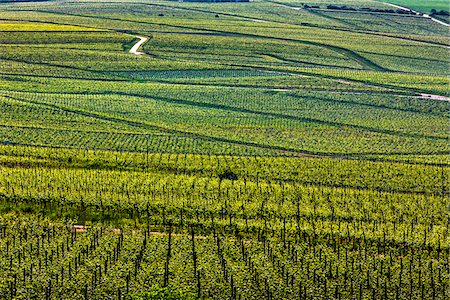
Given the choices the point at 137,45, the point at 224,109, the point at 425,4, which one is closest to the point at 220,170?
the point at 224,109

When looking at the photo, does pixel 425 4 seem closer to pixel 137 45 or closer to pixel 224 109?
pixel 137 45

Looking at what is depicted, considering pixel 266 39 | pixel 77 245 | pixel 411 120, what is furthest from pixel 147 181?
pixel 266 39

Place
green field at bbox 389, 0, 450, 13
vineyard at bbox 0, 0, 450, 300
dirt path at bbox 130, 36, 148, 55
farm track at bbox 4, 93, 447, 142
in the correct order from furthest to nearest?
green field at bbox 389, 0, 450, 13 < dirt path at bbox 130, 36, 148, 55 < farm track at bbox 4, 93, 447, 142 < vineyard at bbox 0, 0, 450, 300

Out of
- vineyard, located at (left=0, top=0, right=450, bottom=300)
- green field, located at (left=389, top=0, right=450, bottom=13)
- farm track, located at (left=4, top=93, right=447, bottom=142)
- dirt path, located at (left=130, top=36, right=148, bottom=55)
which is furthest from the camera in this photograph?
green field, located at (left=389, top=0, right=450, bottom=13)

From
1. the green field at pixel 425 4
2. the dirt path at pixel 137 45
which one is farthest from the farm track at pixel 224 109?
the green field at pixel 425 4

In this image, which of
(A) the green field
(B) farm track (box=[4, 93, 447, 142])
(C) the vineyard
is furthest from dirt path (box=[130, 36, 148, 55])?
(A) the green field

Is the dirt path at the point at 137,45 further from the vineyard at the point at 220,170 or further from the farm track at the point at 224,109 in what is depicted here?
the farm track at the point at 224,109

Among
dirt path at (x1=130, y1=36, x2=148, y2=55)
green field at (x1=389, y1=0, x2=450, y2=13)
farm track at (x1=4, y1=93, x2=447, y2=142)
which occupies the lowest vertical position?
dirt path at (x1=130, y1=36, x2=148, y2=55)

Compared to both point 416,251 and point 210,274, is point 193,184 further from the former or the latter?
point 416,251

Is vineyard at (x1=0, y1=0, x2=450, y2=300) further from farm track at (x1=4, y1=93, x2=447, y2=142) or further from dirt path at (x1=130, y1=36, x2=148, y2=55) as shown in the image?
dirt path at (x1=130, y1=36, x2=148, y2=55)
